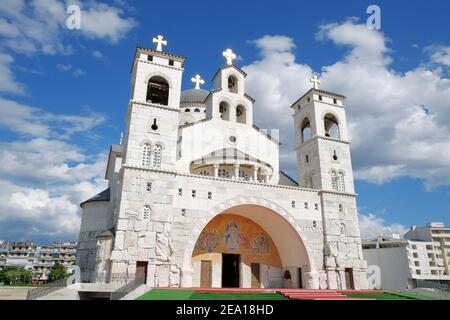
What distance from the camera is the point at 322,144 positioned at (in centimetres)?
2525

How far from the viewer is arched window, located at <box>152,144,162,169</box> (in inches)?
780

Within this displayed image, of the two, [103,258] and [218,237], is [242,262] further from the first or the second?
[103,258]

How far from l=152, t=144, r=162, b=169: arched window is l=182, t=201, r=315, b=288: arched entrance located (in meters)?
4.80

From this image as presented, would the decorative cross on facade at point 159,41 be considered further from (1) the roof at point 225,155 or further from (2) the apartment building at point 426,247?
(2) the apartment building at point 426,247

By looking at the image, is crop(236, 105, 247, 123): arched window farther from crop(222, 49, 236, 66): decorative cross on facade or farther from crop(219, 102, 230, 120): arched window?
crop(222, 49, 236, 66): decorative cross on facade

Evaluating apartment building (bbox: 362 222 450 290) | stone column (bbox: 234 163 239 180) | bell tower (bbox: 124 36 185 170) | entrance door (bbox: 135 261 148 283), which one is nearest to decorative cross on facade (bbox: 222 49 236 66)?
bell tower (bbox: 124 36 185 170)

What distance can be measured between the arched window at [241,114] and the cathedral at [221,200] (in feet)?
0.43

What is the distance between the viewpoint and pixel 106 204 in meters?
26.2

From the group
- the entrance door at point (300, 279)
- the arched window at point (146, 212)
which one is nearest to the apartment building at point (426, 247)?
the entrance door at point (300, 279)

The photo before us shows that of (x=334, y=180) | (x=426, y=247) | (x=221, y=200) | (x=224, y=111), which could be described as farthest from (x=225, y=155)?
(x=426, y=247)

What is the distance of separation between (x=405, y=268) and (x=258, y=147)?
79.6 feet

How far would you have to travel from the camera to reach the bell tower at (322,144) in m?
24.7

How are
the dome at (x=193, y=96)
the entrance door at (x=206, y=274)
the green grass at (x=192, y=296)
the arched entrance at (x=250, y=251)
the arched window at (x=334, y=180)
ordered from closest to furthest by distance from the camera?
the green grass at (x=192, y=296) < the entrance door at (x=206, y=274) < the arched entrance at (x=250, y=251) < the arched window at (x=334, y=180) < the dome at (x=193, y=96)

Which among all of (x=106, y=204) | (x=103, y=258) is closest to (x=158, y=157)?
(x=103, y=258)
